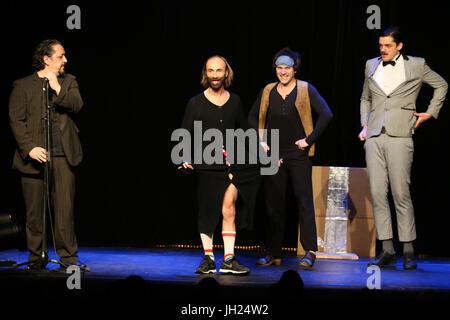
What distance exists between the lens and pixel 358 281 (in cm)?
396

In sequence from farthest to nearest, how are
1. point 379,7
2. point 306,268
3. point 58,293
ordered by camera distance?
point 379,7, point 306,268, point 58,293

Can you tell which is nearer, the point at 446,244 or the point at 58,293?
the point at 58,293

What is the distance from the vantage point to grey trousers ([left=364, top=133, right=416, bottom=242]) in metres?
4.71

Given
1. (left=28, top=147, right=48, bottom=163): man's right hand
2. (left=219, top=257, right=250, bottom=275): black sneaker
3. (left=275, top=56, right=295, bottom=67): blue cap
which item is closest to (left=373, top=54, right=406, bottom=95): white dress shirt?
(left=275, top=56, right=295, bottom=67): blue cap

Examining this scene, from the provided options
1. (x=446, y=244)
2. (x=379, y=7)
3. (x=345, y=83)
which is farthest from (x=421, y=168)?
(x=379, y=7)

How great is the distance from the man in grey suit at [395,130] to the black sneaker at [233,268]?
126 cm

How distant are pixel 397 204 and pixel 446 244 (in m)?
1.46

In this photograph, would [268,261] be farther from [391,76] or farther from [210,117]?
[391,76]

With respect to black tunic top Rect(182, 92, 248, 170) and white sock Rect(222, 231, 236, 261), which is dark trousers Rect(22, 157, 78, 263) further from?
white sock Rect(222, 231, 236, 261)

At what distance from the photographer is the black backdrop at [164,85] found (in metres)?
5.88

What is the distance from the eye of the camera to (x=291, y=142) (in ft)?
15.9

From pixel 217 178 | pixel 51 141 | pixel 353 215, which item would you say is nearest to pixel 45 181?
pixel 51 141

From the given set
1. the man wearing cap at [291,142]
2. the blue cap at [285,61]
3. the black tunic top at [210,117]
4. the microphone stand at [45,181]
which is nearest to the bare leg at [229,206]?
the black tunic top at [210,117]
